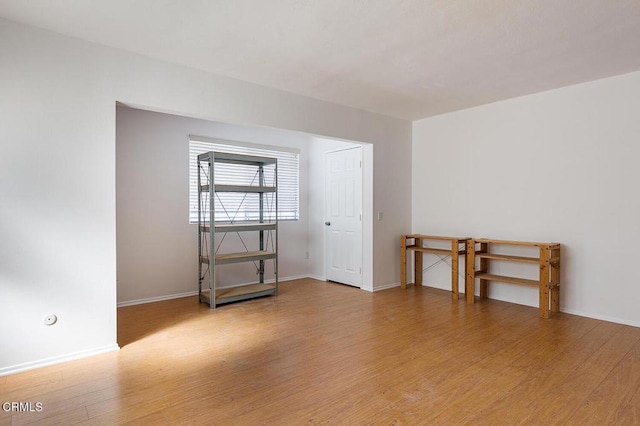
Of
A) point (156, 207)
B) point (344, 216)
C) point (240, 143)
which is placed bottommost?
point (344, 216)

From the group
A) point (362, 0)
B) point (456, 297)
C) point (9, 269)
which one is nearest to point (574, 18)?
point (362, 0)

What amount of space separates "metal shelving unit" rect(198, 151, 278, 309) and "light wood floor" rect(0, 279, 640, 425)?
0.61 metres

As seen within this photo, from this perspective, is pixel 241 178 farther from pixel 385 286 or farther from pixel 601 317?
pixel 601 317

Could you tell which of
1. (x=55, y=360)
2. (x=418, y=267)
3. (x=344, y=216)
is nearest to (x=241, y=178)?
(x=344, y=216)

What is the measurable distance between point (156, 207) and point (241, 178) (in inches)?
48.9

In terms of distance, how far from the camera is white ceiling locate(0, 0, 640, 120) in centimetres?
248

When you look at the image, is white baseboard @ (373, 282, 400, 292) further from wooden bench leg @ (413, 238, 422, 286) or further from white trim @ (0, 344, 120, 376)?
white trim @ (0, 344, 120, 376)

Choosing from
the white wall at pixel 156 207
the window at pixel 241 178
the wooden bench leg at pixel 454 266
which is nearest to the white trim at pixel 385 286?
the wooden bench leg at pixel 454 266

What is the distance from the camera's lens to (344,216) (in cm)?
A: 578

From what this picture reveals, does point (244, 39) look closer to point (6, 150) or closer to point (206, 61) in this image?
point (206, 61)

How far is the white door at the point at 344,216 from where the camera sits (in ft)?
18.2

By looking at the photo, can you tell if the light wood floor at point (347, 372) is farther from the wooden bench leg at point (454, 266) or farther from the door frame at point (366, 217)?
the door frame at point (366, 217)

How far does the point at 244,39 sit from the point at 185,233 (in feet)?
9.44

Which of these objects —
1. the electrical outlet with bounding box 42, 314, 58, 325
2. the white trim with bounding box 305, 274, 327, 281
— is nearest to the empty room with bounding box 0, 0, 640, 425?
the electrical outlet with bounding box 42, 314, 58, 325
